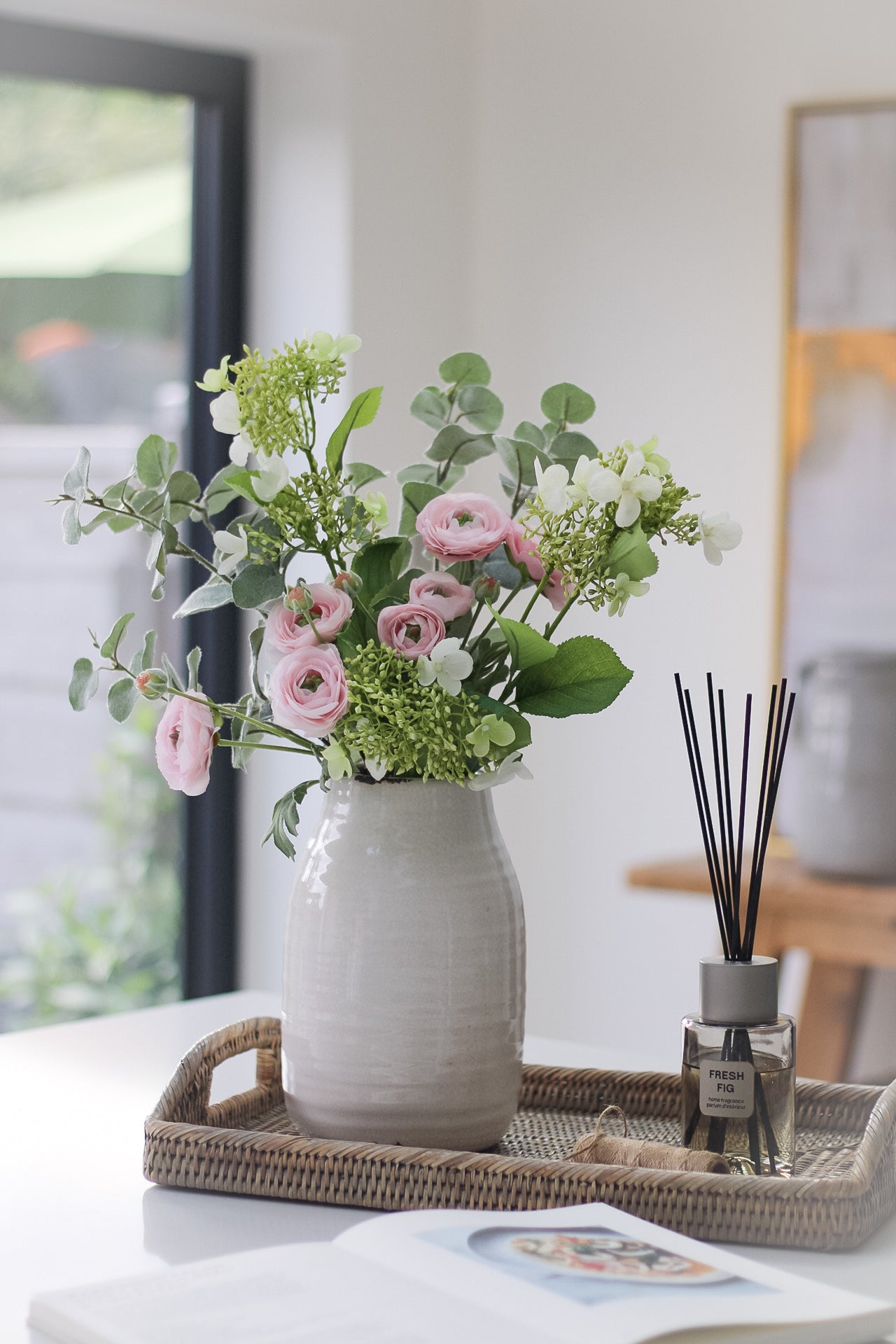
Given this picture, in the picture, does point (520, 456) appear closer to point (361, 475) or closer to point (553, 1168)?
point (361, 475)

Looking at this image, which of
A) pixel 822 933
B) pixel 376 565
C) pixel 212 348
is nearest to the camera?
pixel 376 565

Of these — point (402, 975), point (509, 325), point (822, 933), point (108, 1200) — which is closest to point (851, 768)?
point (822, 933)

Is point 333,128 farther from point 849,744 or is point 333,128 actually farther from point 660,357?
point 849,744

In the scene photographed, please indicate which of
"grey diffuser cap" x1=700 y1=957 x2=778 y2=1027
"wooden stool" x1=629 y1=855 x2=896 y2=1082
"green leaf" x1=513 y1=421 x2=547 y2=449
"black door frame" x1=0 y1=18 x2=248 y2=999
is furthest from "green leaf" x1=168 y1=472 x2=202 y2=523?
"black door frame" x1=0 y1=18 x2=248 y2=999

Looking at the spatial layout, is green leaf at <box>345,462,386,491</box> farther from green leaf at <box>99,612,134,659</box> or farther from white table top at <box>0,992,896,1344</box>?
white table top at <box>0,992,896,1344</box>

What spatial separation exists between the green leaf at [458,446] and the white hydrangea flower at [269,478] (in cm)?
13

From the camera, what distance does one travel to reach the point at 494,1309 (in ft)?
2.39

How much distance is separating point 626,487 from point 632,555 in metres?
0.04

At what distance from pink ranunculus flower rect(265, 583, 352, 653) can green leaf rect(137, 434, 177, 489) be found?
0.12 m

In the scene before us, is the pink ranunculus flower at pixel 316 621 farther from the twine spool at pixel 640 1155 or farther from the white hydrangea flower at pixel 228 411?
the twine spool at pixel 640 1155

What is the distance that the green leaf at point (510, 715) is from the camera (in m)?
0.96

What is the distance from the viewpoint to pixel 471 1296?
0.74 metres

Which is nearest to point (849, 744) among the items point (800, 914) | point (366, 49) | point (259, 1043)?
point (800, 914)

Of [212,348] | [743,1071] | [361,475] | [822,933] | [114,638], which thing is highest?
[212,348]
